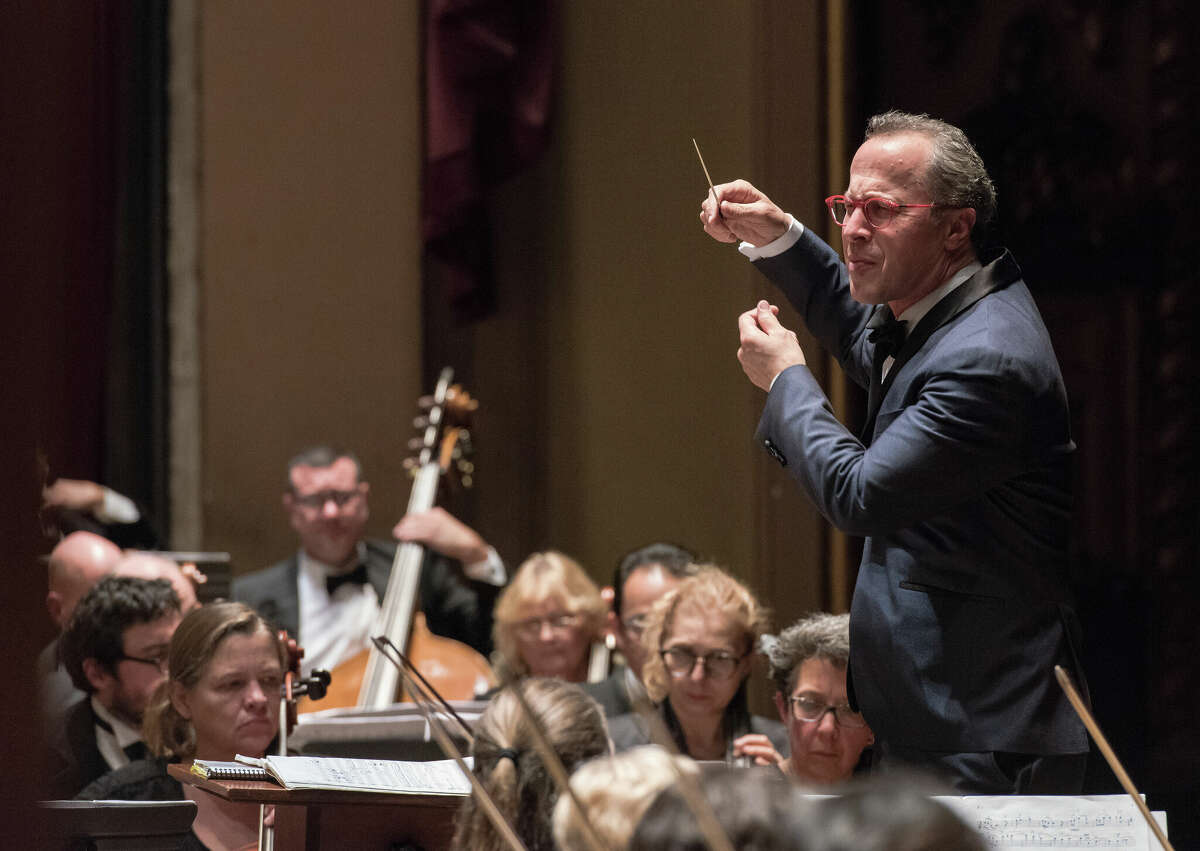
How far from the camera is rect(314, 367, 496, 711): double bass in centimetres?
429

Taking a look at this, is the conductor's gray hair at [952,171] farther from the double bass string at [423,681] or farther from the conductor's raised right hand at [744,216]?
the double bass string at [423,681]

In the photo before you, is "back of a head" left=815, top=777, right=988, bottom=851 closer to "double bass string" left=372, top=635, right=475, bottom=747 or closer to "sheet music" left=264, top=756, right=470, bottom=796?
"double bass string" left=372, top=635, right=475, bottom=747

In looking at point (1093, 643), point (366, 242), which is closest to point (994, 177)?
point (1093, 643)

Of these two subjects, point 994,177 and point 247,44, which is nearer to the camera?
point 994,177

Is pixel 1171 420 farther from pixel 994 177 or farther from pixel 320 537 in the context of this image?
pixel 320 537

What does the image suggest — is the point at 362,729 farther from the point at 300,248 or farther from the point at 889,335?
the point at 300,248

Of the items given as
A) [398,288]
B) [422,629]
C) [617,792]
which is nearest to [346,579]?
[422,629]

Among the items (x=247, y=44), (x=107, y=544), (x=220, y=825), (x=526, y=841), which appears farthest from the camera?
(x=247, y=44)

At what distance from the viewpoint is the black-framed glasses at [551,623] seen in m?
4.12

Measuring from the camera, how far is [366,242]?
541 centimetres

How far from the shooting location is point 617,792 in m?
1.76

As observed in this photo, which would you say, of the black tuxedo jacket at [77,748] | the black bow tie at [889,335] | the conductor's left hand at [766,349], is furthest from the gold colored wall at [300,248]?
the black bow tie at [889,335]

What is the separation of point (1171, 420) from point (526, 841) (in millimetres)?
2081

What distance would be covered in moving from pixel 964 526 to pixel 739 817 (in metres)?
1.09
